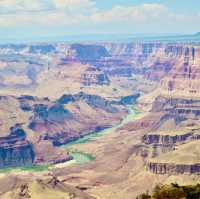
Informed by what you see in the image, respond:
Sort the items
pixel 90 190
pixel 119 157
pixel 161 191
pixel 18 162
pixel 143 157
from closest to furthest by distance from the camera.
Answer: pixel 161 191 < pixel 90 190 < pixel 143 157 < pixel 119 157 < pixel 18 162

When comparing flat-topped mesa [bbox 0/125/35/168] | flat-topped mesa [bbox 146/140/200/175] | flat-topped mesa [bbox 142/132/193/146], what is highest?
flat-topped mesa [bbox 146/140/200/175]

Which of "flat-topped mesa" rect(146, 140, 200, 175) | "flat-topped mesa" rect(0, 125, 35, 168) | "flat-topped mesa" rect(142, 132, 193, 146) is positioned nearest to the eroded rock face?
"flat-topped mesa" rect(146, 140, 200, 175)

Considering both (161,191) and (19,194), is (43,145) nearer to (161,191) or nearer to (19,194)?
(19,194)

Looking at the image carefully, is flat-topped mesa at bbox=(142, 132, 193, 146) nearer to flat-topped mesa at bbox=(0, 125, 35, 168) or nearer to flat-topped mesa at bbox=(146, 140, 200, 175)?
flat-topped mesa at bbox=(146, 140, 200, 175)

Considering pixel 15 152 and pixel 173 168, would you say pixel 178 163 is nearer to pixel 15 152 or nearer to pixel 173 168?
pixel 173 168

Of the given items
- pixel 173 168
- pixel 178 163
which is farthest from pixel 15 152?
pixel 178 163

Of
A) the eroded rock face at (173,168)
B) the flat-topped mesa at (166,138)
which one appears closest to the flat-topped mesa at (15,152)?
the flat-topped mesa at (166,138)

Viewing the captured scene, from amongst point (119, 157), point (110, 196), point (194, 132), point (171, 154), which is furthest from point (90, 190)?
point (194, 132)

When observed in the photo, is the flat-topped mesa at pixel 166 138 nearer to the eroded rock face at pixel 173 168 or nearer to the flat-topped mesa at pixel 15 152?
the eroded rock face at pixel 173 168
